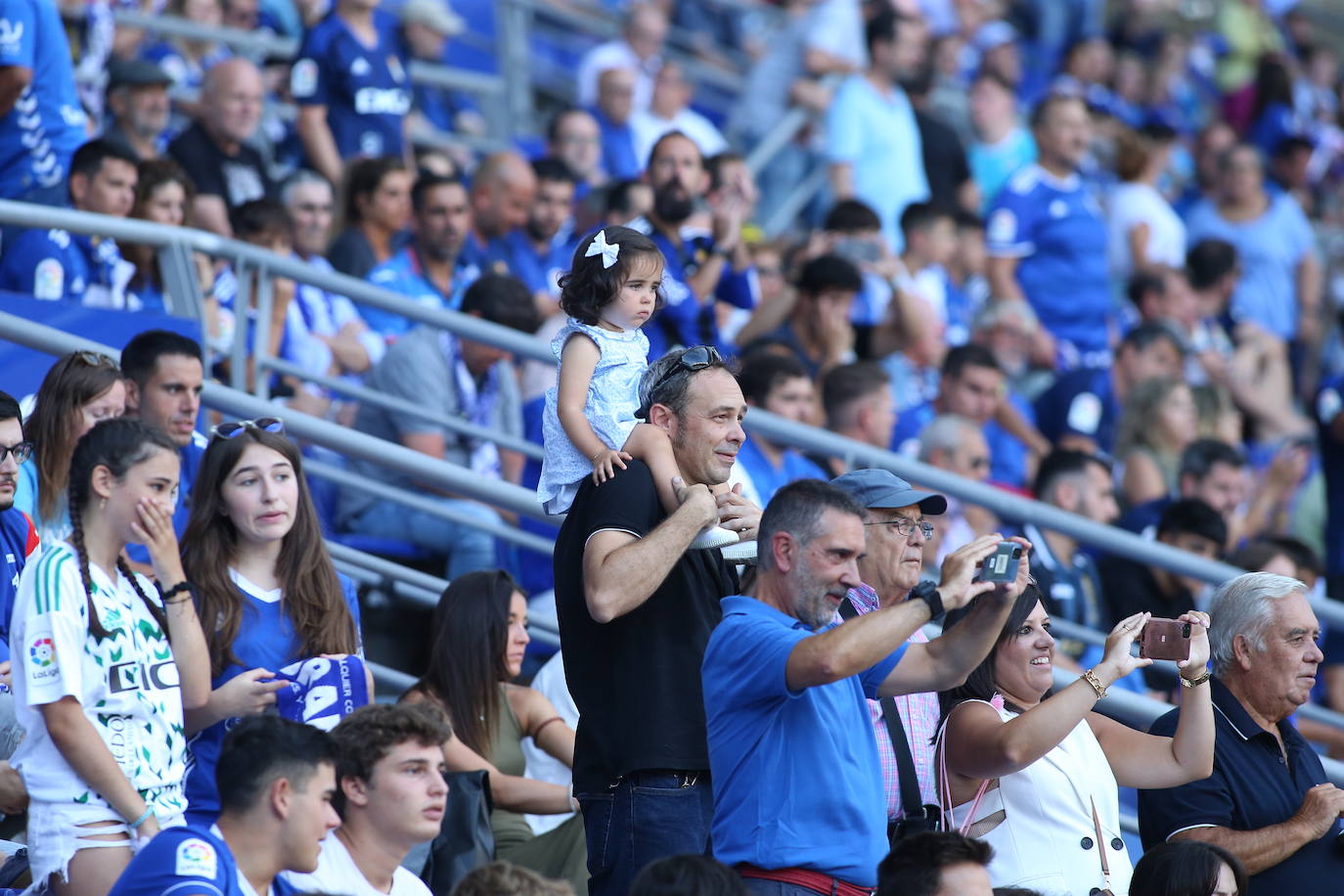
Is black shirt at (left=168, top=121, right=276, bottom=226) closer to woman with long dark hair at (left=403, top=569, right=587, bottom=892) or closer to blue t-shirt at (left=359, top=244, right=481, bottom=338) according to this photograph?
blue t-shirt at (left=359, top=244, right=481, bottom=338)

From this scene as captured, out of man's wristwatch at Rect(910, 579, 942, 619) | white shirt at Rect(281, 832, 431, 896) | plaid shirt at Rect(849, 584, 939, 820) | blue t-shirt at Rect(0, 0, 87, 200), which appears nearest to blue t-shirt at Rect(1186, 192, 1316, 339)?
blue t-shirt at Rect(0, 0, 87, 200)

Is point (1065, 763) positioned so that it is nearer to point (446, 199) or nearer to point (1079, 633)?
point (1079, 633)

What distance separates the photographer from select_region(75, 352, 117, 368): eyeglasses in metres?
5.24

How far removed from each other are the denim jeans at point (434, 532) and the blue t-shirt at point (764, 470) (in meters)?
0.92

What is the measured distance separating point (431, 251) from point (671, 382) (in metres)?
4.08

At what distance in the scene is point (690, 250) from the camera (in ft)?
25.3

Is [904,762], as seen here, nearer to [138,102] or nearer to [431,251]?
[431,251]

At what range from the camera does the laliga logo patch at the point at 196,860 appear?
365 cm

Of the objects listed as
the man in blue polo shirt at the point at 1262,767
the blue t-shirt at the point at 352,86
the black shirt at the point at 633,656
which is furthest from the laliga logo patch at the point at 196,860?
the blue t-shirt at the point at 352,86

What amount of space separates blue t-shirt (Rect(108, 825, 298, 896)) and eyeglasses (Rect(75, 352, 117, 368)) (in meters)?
1.87

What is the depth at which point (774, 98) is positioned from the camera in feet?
39.2

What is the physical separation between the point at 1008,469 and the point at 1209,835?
164 inches

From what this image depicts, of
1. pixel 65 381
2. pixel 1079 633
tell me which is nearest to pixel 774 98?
pixel 1079 633

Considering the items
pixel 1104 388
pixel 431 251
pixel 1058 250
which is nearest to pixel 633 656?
pixel 431 251
